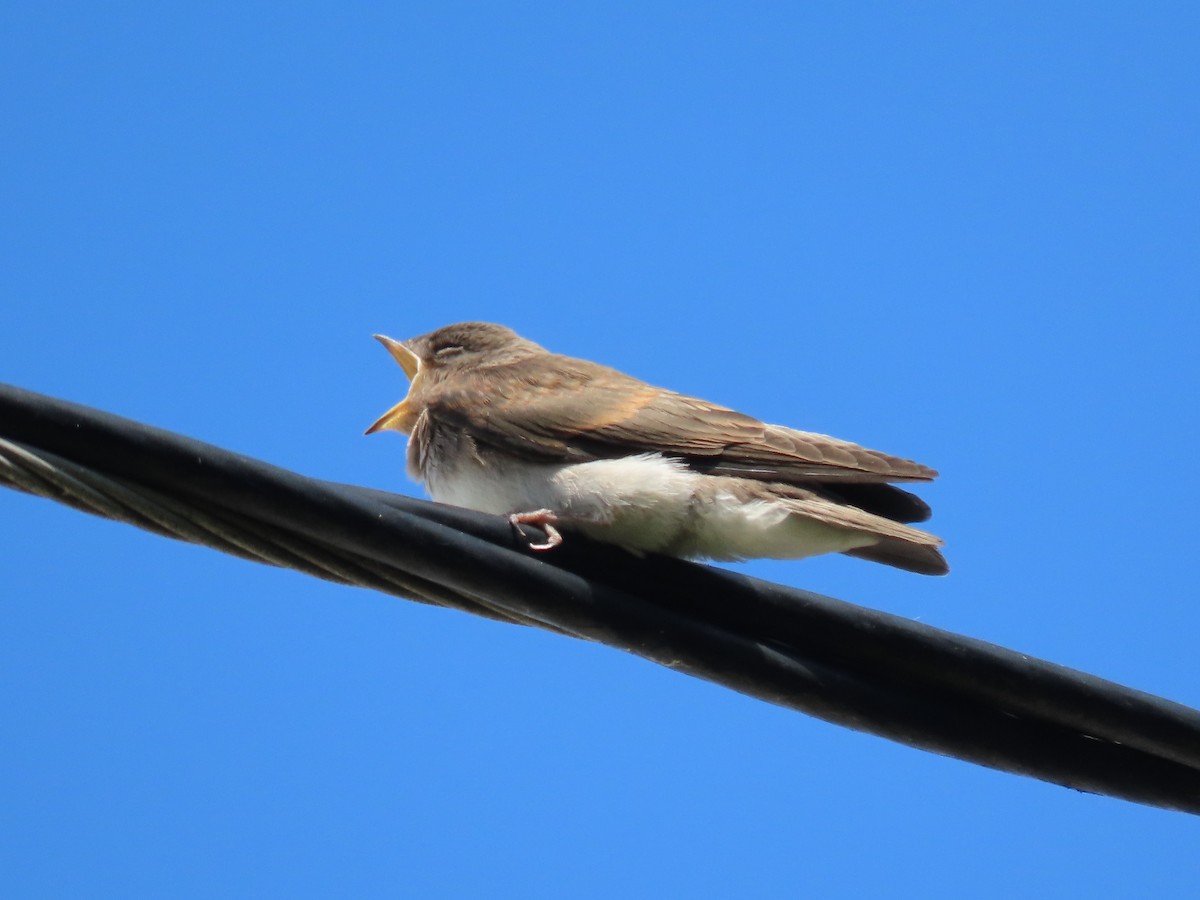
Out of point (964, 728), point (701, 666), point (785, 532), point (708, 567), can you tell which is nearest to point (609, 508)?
point (785, 532)

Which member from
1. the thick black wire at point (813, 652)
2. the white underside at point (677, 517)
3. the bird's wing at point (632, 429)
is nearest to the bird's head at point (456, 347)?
the bird's wing at point (632, 429)

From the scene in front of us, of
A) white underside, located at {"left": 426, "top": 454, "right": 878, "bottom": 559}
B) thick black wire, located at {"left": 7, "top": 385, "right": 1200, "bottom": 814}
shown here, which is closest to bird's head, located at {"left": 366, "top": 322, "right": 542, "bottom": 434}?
white underside, located at {"left": 426, "top": 454, "right": 878, "bottom": 559}

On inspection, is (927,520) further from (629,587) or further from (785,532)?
(629,587)

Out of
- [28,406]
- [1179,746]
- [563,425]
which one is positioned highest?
[563,425]

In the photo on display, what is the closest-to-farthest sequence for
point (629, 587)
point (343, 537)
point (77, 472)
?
point (77, 472)
point (343, 537)
point (629, 587)

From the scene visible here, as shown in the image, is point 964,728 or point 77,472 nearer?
point 77,472

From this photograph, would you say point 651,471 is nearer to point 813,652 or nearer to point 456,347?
point 813,652

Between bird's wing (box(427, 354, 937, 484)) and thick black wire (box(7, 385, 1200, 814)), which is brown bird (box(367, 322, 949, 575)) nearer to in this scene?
bird's wing (box(427, 354, 937, 484))
